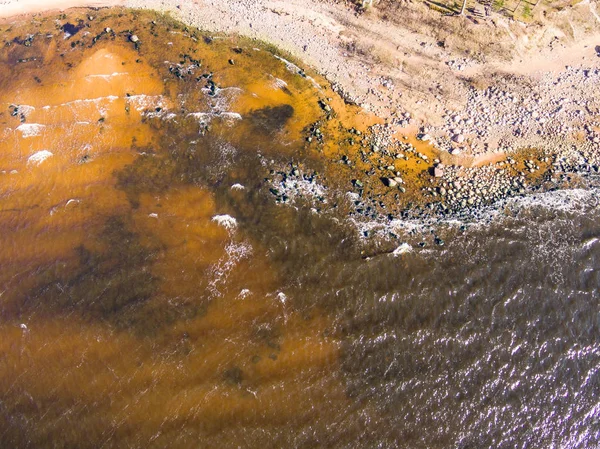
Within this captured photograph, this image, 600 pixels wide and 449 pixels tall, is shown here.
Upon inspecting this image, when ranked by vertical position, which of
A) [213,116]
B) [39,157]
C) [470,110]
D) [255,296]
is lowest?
[255,296]

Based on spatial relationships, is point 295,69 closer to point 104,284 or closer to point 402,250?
point 402,250

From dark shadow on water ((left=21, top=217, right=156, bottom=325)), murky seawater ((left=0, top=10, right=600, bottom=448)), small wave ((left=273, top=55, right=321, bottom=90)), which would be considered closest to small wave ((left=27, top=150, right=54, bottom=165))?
murky seawater ((left=0, top=10, right=600, bottom=448))

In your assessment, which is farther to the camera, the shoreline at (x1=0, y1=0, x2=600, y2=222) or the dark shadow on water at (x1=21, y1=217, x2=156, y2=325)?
the shoreline at (x1=0, y1=0, x2=600, y2=222)

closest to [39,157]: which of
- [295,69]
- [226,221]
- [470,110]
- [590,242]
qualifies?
[226,221]

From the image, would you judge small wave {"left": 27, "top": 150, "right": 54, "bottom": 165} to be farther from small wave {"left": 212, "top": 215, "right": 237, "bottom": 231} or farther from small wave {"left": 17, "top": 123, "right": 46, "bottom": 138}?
small wave {"left": 212, "top": 215, "right": 237, "bottom": 231}

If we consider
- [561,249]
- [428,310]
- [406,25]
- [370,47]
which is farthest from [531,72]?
[428,310]

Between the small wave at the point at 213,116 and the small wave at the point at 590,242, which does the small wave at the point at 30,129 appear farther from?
the small wave at the point at 590,242

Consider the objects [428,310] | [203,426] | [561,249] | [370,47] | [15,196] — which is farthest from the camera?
[370,47]

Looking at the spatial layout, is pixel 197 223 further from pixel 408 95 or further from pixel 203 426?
pixel 408 95
